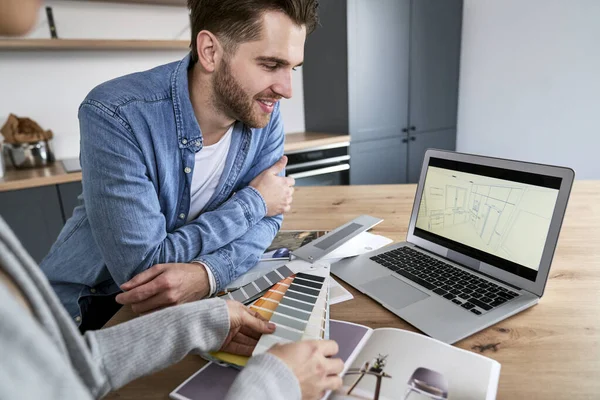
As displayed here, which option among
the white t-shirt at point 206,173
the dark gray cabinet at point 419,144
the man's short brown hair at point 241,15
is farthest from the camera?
the dark gray cabinet at point 419,144

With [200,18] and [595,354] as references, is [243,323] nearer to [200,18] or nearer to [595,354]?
[595,354]

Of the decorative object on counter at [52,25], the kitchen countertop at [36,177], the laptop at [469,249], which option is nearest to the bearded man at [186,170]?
the laptop at [469,249]

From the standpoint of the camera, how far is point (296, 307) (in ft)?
2.30

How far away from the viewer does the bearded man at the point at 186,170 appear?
2.85 feet

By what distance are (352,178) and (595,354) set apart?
258 cm

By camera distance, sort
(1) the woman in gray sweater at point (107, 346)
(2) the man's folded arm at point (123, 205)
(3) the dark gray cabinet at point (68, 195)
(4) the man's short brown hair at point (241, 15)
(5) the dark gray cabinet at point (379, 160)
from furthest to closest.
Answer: (5) the dark gray cabinet at point (379, 160)
(3) the dark gray cabinet at point (68, 195)
(4) the man's short brown hair at point (241, 15)
(2) the man's folded arm at point (123, 205)
(1) the woman in gray sweater at point (107, 346)

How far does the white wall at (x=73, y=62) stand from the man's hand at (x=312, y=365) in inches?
98.3

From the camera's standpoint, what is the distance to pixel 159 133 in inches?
38.8

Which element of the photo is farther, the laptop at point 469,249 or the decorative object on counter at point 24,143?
the decorative object on counter at point 24,143

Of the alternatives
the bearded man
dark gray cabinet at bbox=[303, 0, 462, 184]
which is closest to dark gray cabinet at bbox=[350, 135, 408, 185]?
dark gray cabinet at bbox=[303, 0, 462, 184]

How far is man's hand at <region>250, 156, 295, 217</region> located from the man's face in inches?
5.9

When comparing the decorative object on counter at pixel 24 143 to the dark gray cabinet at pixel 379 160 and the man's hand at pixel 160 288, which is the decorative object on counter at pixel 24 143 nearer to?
the man's hand at pixel 160 288

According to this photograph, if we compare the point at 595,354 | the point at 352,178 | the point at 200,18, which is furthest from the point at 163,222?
the point at 352,178

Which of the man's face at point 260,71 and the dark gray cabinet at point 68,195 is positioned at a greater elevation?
the man's face at point 260,71
